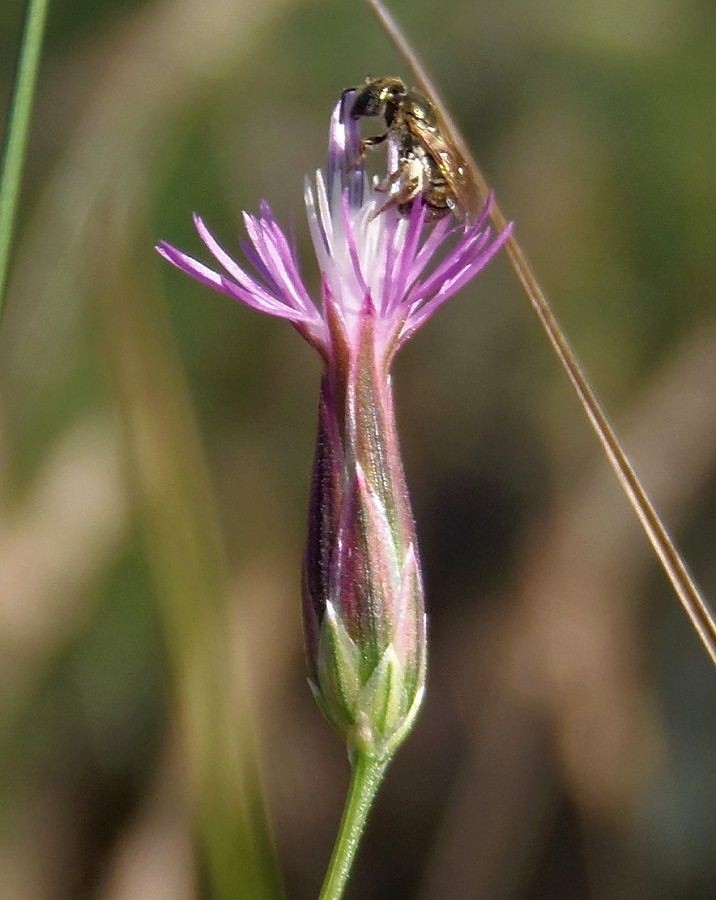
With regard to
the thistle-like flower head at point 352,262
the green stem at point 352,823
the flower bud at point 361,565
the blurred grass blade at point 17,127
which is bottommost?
the green stem at point 352,823

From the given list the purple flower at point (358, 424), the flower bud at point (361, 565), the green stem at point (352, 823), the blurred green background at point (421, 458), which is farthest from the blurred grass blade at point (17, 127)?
the blurred green background at point (421, 458)

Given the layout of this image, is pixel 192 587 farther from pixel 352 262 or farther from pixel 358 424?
pixel 352 262

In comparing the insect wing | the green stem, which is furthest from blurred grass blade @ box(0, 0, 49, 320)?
the green stem

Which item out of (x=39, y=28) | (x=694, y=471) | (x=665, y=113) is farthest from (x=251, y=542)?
(x=39, y=28)

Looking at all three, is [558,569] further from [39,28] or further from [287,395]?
[39,28]

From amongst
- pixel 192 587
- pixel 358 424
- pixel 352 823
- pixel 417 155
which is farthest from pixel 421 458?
pixel 352 823

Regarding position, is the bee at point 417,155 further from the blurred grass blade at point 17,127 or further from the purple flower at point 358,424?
the blurred grass blade at point 17,127

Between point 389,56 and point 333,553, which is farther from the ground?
point 389,56
